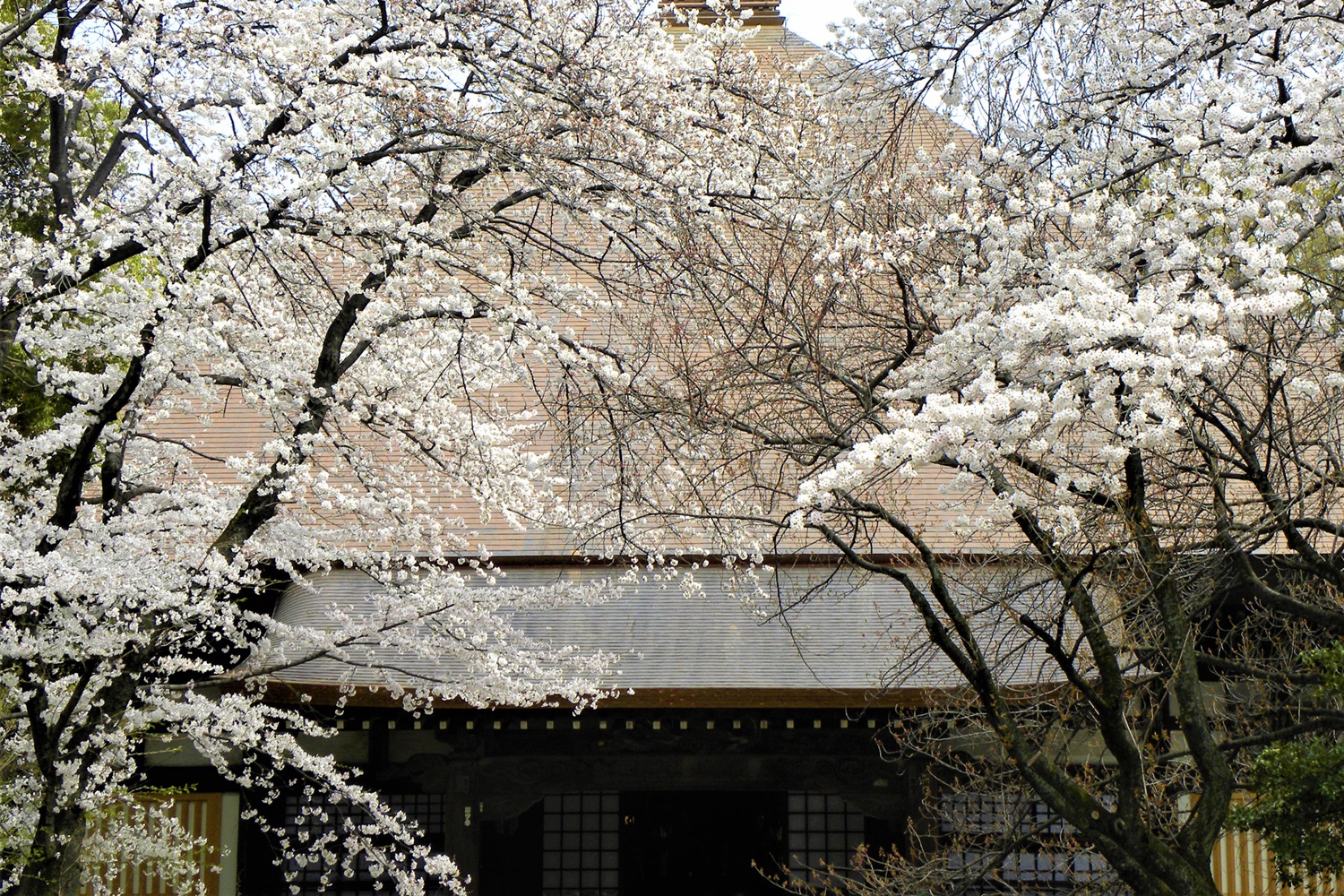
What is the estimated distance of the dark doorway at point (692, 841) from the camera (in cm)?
900

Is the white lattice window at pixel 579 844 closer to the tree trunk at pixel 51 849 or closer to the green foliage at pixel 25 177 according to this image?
the tree trunk at pixel 51 849

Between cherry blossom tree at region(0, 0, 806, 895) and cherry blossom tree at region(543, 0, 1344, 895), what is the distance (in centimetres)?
69

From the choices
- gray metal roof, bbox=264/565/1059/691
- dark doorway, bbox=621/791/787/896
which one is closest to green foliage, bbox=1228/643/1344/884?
gray metal roof, bbox=264/565/1059/691

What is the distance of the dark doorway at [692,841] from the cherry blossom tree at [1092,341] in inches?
163

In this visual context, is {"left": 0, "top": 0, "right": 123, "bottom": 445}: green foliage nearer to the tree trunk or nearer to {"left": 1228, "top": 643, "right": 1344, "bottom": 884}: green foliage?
the tree trunk

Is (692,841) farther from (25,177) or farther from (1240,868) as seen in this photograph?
(25,177)

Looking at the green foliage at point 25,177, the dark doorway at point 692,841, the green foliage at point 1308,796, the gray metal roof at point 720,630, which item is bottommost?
the dark doorway at point 692,841

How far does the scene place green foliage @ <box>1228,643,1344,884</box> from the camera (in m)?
3.80

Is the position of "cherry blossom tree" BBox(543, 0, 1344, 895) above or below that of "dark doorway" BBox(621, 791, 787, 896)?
above

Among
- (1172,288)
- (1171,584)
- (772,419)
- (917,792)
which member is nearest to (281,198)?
(772,419)

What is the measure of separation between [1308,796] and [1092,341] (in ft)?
6.16

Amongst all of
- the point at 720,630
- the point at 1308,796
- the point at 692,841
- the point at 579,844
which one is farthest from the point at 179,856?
the point at 1308,796

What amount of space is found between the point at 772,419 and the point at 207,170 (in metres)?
2.49

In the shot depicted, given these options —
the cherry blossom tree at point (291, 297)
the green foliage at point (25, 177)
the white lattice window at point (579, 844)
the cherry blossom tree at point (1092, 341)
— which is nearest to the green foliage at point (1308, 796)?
the cherry blossom tree at point (1092, 341)
